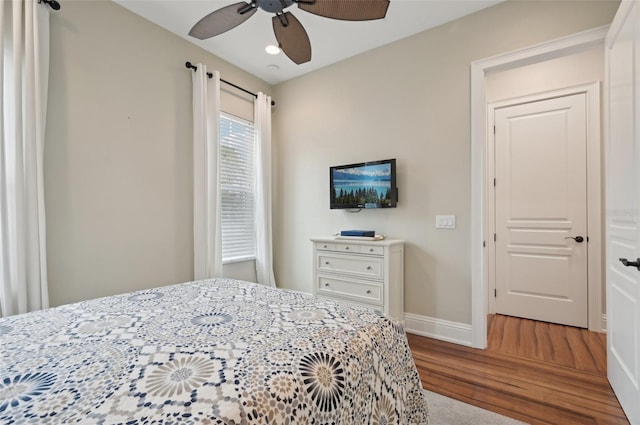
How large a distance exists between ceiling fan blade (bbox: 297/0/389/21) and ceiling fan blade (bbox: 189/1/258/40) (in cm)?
33

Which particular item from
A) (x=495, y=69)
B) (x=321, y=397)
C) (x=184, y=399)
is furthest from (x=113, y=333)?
(x=495, y=69)

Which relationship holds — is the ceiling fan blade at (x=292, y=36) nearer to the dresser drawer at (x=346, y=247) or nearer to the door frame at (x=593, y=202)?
the dresser drawer at (x=346, y=247)

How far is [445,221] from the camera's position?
2.79 metres

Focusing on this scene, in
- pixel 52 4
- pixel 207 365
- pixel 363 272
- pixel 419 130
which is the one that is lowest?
pixel 363 272

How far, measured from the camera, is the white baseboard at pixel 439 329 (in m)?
2.67

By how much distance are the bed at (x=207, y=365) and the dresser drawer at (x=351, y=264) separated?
4.60 ft

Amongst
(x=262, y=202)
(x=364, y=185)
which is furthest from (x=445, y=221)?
(x=262, y=202)

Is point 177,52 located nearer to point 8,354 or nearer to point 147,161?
point 147,161

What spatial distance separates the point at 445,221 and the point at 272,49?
2.52m

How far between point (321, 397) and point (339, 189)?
8.60 ft

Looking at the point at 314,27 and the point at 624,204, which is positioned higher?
the point at 314,27

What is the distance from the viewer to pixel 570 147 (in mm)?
3121

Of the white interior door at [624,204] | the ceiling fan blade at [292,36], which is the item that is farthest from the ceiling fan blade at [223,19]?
the white interior door at [624,204]

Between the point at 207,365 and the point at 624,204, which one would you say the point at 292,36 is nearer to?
the point at 207,365
